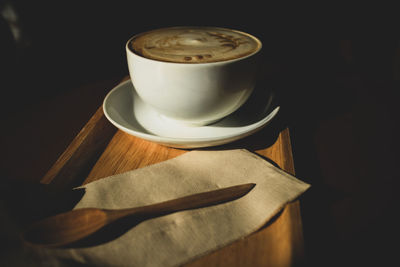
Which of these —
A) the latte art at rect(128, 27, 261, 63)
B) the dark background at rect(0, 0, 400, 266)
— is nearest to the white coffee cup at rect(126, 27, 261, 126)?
the latte art at rect(128, 27, 261, 63)

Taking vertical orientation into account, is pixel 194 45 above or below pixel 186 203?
above

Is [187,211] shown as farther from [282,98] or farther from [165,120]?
[282,98]

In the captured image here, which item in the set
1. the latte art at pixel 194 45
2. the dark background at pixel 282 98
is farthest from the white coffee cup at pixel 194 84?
the dark background at pixel 282 98

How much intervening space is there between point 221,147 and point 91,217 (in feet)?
0.75

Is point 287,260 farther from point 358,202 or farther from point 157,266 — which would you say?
point 358,202

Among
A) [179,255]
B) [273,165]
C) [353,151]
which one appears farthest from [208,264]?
[353,151]

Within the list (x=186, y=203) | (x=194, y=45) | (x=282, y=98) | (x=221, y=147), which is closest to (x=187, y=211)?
(x=186, y=203)

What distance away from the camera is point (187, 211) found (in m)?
0.36

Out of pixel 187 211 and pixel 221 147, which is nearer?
pixel 187 211

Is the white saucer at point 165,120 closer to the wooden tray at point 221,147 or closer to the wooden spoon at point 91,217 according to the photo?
the wooden tray at point 221,147

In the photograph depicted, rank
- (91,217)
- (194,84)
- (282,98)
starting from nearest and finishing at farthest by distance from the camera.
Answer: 1. (91,217)
2. (194,84)
3. (282,98)

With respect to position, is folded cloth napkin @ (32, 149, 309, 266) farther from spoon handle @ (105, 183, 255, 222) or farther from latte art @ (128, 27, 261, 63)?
latte art @ (128, 27, 261, 63)

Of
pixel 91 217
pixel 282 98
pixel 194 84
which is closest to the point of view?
pixel 91 217

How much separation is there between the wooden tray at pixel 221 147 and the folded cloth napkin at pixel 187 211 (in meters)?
0.01
